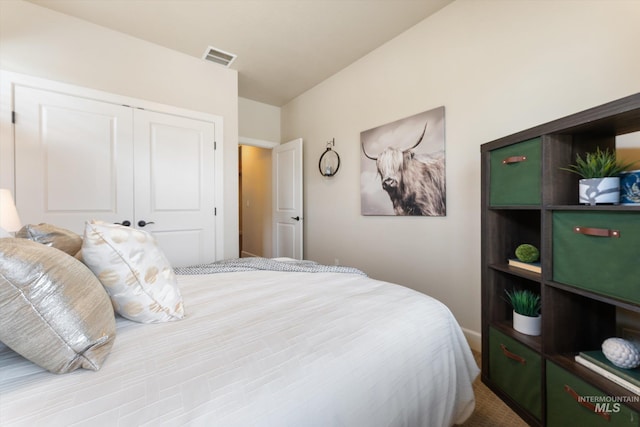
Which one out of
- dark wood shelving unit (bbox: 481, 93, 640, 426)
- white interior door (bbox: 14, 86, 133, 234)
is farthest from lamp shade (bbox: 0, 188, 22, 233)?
dark wood shelving unit (bbox: 481, 93, 640, 426)

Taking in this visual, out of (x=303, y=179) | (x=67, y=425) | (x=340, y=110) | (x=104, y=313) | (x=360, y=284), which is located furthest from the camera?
(x=303, y=179)

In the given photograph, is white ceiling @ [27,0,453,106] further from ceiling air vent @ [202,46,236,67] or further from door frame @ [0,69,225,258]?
door frame @ [0,69,225,258]

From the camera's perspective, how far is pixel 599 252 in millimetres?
1030

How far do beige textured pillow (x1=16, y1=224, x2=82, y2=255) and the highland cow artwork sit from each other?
7.85 feet

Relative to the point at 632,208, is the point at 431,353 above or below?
below

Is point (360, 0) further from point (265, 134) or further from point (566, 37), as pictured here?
point (265, 134)

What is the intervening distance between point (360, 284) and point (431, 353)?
0.51m

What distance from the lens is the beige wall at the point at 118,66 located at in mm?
2230

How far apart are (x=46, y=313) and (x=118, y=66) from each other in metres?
2.93

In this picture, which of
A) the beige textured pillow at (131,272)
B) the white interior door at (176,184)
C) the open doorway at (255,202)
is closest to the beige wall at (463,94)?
the white interior door at (176,184)

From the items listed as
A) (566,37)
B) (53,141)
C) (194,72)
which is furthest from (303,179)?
(566,37)

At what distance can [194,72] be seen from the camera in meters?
3.06

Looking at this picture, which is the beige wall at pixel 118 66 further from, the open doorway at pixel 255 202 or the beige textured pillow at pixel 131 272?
the beige textured pillow at pixel 131 272

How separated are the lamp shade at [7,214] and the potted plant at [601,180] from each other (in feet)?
10.2
